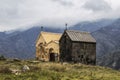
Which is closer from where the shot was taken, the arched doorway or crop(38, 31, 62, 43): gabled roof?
the arched doorway

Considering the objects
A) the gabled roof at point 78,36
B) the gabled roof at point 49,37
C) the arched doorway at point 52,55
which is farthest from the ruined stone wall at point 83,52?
the gabled roof at point 49,37

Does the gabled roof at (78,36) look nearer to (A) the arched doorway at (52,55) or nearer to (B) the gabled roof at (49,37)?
(A) the arched doorway at (52,55)

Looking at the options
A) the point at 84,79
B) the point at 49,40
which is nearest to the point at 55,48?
the point at 49,40

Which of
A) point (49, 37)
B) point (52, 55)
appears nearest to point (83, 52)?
point (52, 55)

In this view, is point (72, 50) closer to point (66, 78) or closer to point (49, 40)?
point (49, 40)

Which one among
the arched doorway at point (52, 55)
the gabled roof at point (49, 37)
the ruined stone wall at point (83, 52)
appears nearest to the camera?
the ruined stone wall at point (83, 52)

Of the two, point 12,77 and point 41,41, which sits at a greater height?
point 41,41

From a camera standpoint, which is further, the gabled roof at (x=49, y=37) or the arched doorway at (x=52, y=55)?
the gabled roof at (x=49, y=37)

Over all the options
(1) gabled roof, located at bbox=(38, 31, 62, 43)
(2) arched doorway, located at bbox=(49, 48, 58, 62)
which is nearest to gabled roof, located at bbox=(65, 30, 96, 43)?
(2) arched doorway, located at bbox=(49, 48, 58, 62)

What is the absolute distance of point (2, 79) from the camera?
3884cm

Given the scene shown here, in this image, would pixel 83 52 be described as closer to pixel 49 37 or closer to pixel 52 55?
pixel 52 55

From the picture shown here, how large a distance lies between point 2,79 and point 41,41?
66215 millimetres

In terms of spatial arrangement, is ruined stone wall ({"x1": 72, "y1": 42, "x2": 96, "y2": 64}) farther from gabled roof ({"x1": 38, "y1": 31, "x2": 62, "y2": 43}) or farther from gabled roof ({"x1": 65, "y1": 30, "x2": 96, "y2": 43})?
gabled roof ({"x1": 38, "y1": 31, "x2": 62, "y2": 43})

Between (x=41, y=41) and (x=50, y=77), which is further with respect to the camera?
(x=41, y=41)
